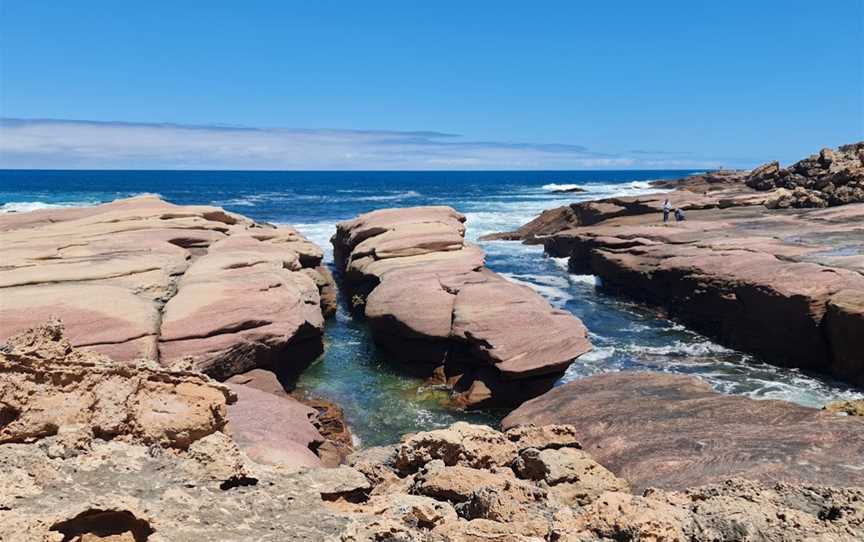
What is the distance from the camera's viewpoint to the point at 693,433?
739 centimetres

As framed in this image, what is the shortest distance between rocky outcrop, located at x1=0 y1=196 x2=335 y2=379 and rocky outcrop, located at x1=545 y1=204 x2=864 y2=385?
10.8 m

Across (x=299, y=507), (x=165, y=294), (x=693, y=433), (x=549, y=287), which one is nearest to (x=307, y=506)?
(x=299, y=507)

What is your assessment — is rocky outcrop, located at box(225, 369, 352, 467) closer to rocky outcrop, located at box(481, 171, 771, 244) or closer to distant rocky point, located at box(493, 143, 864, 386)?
distant rocky point, located at box(493, 143, 864, 386)

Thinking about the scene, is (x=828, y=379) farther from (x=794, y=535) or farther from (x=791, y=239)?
(x=794, y=535)

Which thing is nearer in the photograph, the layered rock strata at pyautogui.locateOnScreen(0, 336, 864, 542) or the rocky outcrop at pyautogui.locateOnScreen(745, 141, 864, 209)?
the layered rock strata at pyautogui.locateOnScreen(0, 336, 864, 542)

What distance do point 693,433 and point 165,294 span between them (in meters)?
9.65

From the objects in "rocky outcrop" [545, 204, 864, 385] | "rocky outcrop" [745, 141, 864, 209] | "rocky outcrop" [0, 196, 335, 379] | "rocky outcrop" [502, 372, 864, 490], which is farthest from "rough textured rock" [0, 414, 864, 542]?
"rocky outcrop" [745, 141, 864, 209]

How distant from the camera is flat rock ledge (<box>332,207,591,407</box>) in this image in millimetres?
12562

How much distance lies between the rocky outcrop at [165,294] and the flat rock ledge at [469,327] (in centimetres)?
194

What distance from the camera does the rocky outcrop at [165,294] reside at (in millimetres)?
10531

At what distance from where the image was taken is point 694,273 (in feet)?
63.3

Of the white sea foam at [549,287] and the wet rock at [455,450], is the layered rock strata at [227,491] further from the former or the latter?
the white sea foam at [549,287]

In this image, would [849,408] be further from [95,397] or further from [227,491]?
[95,397]

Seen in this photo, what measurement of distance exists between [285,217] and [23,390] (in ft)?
161
